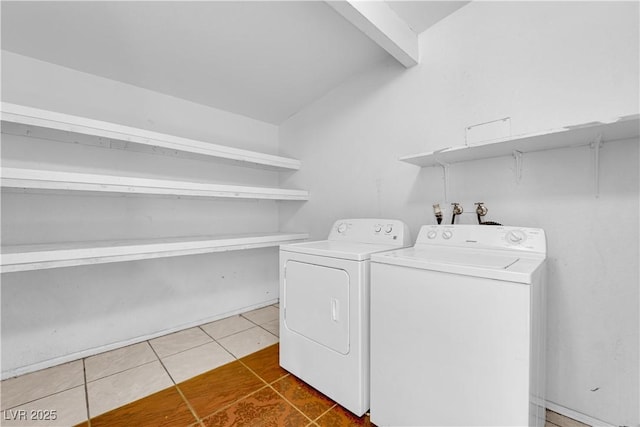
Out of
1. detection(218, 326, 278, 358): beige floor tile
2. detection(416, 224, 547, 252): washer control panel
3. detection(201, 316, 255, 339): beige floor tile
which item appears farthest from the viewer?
detection(201, 316, 255, 339): beige floor tile

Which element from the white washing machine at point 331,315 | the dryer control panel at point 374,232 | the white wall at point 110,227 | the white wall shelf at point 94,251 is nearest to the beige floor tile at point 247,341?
the white washing machine at point 331,315

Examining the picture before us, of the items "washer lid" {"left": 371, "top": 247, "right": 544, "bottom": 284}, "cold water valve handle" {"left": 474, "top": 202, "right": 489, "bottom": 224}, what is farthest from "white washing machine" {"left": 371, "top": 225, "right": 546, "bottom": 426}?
"cold water valve handle" {"left": 474, "top": 202, "right": 489, "bottom": 224}

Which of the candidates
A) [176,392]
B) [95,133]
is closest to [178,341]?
[176,392]

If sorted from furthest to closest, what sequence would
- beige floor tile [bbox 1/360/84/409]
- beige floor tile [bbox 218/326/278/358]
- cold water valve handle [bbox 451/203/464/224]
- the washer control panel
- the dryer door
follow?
beige floor tile [bbox 218/326/278/358] → cold water valve handle [bbox 451/203/464/224] → beige floor tile [bbox 1/360/84/409] → the dryer door → the washer control panel

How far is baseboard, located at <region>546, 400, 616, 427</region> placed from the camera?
130 cm

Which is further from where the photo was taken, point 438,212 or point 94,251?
point 438,212

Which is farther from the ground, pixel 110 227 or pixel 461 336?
pixel 110 227

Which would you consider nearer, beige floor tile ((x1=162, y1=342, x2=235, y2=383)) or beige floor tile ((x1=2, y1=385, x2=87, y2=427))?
beige floor tile ((x1=2, y1=385, x2=87, y2=427))

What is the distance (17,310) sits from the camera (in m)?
1.80

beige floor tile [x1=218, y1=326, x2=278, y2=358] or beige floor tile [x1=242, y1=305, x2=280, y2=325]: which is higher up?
beige floor tile [x1=218, y1=326, x2=278, y2=358]

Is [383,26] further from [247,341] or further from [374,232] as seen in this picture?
[247,341]

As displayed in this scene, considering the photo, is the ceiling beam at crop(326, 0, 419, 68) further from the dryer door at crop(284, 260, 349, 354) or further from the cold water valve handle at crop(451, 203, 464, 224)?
the dryer door at crop(284, 260, 349, 354)

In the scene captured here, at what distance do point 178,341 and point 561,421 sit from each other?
258 cm

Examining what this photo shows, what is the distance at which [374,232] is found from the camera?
76.0 inches
